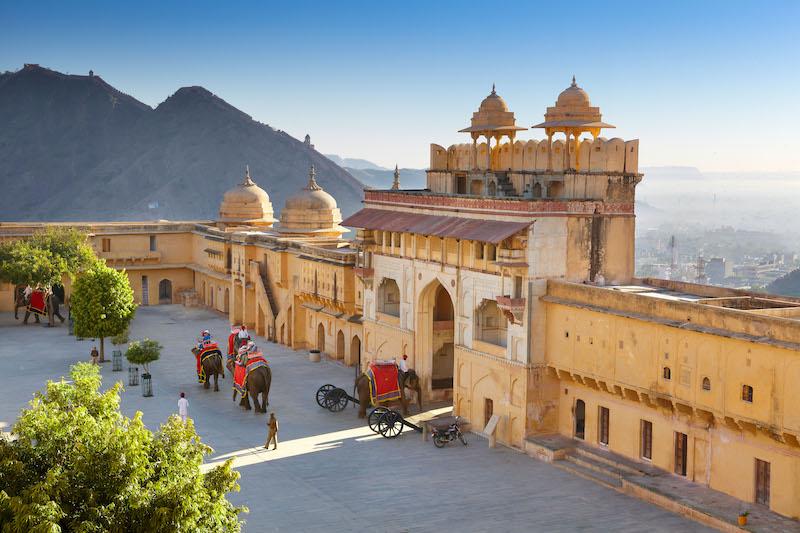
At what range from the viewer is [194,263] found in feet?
202

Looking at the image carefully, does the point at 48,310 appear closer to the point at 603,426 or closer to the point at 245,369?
the point at 245,369

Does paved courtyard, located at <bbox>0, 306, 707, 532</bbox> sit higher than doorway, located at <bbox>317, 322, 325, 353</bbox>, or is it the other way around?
doorway, located at <bbox>317, 322, 325, 353</bbox>

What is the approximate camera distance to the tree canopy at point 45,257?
50.8m

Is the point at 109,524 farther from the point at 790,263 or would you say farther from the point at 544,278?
the point at 790,263

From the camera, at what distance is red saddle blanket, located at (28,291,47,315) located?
172 ft

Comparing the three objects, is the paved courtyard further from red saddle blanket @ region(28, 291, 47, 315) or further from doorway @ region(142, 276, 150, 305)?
doorway @ region(142, 276, 150, 305)

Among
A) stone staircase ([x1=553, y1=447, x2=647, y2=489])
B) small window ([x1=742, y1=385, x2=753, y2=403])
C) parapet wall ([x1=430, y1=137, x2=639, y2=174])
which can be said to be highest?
parapet wall ([x1=430, y1=137, x2=639, y2=174])

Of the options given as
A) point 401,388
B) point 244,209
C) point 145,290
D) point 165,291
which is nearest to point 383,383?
point 401,388

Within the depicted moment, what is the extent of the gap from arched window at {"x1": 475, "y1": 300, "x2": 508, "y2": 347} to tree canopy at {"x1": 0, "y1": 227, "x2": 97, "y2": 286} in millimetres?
27144

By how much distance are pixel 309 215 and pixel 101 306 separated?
15438mm

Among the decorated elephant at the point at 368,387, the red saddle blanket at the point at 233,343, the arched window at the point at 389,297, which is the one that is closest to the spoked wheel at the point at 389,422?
the decorated elephant at the point at 368,387

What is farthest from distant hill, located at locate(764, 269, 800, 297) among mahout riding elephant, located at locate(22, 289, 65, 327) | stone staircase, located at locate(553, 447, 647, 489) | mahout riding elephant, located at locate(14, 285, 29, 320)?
stone staircase, located at locate(553, 447, 647, 489)

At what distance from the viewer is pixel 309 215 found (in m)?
55.5

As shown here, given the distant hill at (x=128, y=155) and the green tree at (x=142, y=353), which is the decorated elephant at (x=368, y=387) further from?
the distant hill at (x=128, y=155)
